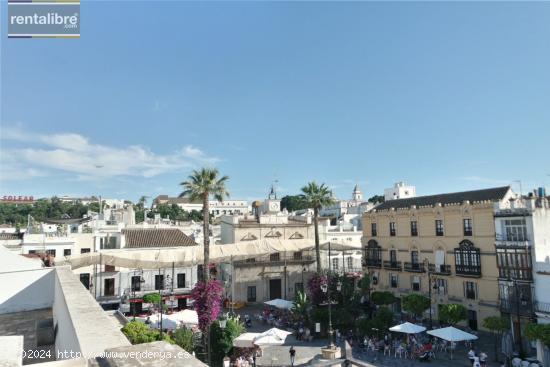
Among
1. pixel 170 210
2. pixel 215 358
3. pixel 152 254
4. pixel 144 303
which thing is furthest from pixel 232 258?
pixel 170 210

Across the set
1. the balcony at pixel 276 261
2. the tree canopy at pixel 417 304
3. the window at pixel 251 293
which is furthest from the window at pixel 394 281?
the window at pixel 251 293

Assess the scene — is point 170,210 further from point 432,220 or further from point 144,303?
point 432,220

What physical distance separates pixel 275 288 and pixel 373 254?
12.3 metres

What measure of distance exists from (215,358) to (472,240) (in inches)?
942

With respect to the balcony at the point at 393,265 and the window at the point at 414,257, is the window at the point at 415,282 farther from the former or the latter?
the balcony at the point at 393,265

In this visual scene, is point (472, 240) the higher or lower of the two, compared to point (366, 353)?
higher

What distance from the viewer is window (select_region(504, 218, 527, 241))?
28.6 metres

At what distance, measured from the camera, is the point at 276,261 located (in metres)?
44.7

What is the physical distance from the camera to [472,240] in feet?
108

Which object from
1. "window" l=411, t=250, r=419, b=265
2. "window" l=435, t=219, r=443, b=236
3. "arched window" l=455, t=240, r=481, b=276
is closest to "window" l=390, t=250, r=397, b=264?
"window" l=411, t=250, r=419, b=265

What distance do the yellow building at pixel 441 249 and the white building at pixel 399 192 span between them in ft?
58.7

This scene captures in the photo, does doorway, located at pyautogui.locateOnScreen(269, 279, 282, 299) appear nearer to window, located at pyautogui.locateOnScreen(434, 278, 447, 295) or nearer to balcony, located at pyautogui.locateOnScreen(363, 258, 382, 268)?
balcony, located at pyautogui.locateOnScreen(363, 258, 382, 268)

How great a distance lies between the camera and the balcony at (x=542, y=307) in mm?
25281

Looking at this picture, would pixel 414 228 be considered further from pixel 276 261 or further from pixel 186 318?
pixel 186 318
